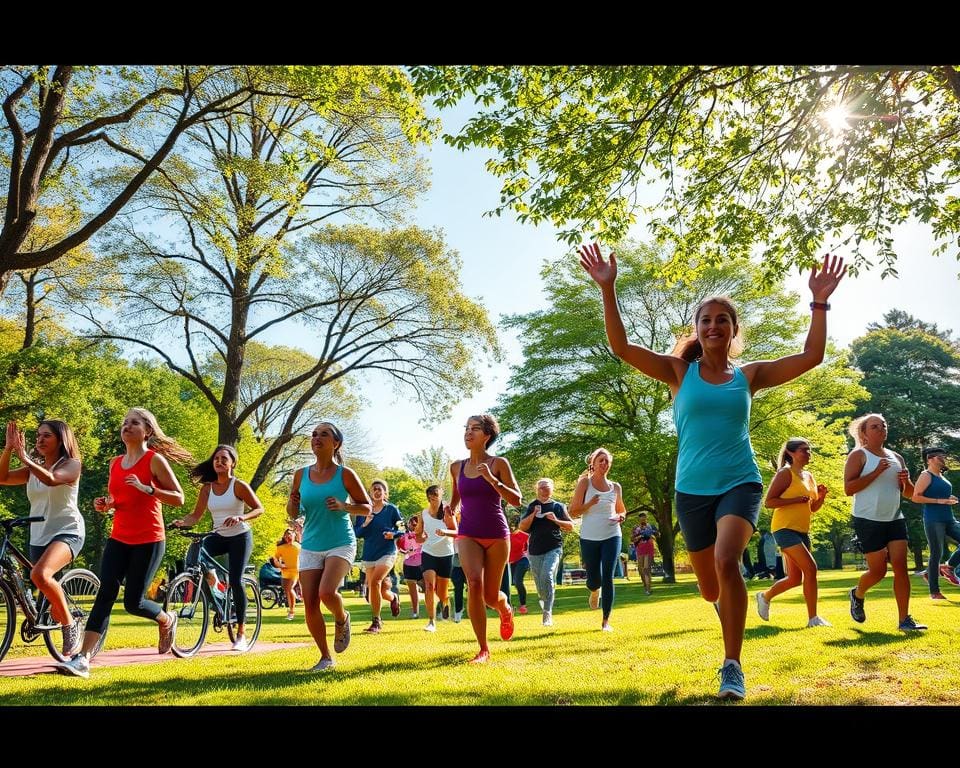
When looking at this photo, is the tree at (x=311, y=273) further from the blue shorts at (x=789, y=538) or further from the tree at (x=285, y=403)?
the blue shorts at (x=789, y=538)

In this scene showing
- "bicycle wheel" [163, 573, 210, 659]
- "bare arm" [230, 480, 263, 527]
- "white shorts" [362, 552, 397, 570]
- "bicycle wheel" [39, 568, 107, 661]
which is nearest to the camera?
"bicycle wheel" [39, 568, 107, 661]

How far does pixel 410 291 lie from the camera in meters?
24.1

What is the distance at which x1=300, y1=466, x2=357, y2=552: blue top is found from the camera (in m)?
7.17

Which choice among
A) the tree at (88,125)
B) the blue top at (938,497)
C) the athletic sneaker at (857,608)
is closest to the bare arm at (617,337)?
the athletic sneaker at (857,608)

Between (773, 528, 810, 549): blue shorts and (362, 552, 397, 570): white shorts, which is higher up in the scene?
(773, 528, 810, 549): blue shorts

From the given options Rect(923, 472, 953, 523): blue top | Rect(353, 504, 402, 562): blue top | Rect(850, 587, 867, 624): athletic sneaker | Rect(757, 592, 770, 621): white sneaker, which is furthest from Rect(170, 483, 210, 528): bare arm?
Rect(923, 472, 953, 523): blue top

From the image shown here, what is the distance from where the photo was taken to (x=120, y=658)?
356 inches

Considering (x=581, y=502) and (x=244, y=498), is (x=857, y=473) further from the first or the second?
(x=244, y=498)

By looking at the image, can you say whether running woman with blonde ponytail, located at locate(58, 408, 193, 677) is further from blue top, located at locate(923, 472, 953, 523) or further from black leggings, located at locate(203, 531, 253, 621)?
blue top, located at locate(923, 472, 953, 523)

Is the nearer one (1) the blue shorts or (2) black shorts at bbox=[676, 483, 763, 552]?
(2) black shorts at bbox=[676, 483, 763, 552]

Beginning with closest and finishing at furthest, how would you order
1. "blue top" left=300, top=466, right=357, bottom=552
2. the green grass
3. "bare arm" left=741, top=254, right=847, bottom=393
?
1. "bare arm" left=741, top=254, right=847, bottom=393
2. the green grass
3. "blue top" left=300, top=466, right=357, bottom=552

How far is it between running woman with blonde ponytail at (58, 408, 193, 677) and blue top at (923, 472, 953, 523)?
974 centimetres
